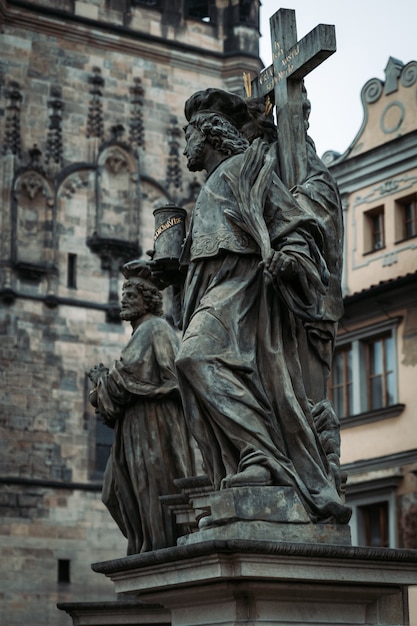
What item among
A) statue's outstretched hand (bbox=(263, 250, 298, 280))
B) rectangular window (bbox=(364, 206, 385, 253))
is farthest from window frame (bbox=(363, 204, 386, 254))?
statue's outstretched hand (bbox=(263, 250, 298, 280))

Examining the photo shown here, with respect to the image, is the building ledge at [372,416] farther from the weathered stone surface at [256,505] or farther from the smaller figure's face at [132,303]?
the weathered stone surface at [256,505]

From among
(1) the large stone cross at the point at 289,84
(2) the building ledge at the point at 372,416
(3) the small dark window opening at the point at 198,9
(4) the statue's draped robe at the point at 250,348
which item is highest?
(3) the small dark window opening at the point at 198,9

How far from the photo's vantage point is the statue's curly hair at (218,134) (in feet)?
20.3

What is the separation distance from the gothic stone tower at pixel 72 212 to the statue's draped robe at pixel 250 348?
72.9ft

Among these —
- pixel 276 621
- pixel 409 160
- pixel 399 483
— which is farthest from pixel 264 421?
pixel 409 160

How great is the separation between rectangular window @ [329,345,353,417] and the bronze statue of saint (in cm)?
1819

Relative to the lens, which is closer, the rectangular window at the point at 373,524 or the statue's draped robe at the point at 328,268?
the statue's draped robe at the point at 328,268

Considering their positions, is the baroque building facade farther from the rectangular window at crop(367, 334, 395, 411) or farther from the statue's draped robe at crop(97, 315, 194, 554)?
the statue's draped robe at crop(97, 315, 194, 554)

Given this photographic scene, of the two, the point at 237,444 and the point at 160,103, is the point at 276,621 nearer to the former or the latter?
the point at 237,444

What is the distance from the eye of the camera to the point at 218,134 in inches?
244

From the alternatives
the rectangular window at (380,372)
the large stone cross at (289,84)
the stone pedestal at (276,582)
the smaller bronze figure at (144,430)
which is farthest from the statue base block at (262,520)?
the rectangular window at (380,372)

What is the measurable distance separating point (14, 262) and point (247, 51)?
27.3 ft

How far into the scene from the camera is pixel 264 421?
5.52 m

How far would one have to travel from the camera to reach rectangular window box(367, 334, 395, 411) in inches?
930
